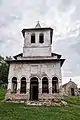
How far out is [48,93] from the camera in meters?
23.1

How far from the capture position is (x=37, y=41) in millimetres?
27391

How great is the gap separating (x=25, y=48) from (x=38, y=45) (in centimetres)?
197

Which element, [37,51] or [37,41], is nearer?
[37,51]

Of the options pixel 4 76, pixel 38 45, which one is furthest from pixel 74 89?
pixel 38 45

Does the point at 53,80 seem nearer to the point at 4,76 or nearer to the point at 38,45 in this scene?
the point at 38,45

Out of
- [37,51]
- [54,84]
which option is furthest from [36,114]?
[37,51]

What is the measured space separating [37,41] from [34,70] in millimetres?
5128

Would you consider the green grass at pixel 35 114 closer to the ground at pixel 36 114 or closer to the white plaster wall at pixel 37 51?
the ground at pixel 36 114

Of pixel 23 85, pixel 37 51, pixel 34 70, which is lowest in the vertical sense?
pixel 23 85

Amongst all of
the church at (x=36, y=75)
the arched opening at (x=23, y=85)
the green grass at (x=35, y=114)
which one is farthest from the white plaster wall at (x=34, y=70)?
the green grass at (x=35, y=114)

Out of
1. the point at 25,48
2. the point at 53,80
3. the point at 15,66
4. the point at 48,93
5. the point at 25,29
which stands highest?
the point at 25,29

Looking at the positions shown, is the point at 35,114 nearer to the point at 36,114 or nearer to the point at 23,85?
the point at 36,114

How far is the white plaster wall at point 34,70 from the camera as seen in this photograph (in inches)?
948

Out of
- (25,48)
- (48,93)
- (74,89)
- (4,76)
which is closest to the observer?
(48,93)
